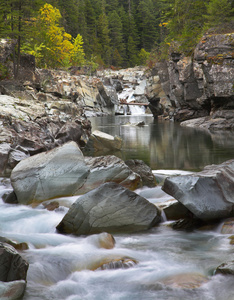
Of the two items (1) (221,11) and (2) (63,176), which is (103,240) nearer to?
(2) (63,176)

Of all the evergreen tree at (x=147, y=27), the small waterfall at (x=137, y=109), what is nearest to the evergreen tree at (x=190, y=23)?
the small waterfall at (x=137, y=109)

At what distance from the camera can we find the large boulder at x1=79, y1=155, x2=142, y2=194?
6.97 meters

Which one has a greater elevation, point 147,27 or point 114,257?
point 147,27

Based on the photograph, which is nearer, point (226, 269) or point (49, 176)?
point (226, 269)

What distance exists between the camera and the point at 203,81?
2423 cm

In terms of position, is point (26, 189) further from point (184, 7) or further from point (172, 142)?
point (184, 7)

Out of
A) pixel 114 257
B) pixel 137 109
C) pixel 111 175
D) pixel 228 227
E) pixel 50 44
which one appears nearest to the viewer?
pixel 114 257

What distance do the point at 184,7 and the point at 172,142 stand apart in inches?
576

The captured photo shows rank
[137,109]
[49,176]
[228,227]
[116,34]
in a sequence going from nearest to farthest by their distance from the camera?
[228,227] < [49,176] < [137,109] < [116,34]

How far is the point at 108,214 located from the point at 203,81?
68.1 feet

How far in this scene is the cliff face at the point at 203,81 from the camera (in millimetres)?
20984

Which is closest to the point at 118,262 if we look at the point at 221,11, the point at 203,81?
the point at 203,81

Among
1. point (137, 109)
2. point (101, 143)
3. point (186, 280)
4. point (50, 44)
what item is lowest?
point (186, 280)

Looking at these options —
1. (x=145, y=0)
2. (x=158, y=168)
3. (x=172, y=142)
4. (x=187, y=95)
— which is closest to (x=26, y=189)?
(x=158, y=168)
